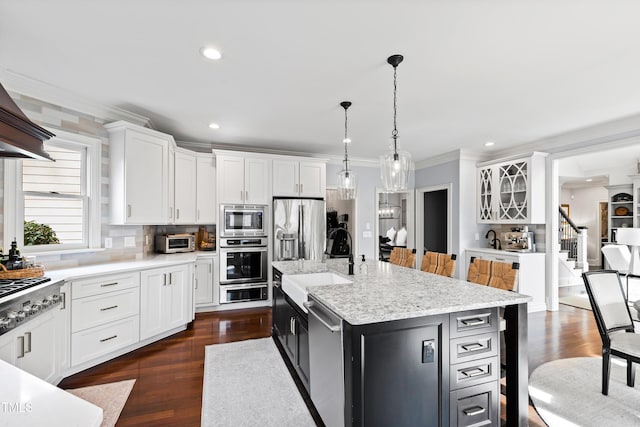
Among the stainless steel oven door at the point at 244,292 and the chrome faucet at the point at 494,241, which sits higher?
the chrome faucet at the point at 494,241

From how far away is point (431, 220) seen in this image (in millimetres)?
6691

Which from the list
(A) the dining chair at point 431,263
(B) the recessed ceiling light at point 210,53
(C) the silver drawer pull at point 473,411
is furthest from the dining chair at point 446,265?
(B) the recessed ceiling light at point 210,53

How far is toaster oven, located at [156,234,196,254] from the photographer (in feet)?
14.3

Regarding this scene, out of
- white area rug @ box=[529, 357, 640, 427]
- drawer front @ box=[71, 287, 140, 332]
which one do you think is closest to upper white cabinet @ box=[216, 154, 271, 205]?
drawer front @ box=[71, 287, 140, 332]

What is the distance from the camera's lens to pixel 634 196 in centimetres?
703

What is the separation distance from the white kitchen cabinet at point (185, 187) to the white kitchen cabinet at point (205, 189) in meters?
0.06

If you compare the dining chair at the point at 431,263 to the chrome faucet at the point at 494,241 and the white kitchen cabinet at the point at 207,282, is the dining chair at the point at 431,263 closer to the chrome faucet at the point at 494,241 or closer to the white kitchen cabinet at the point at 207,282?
the chrome faucet at the point at 494,241

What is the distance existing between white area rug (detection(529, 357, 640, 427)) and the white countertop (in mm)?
2625

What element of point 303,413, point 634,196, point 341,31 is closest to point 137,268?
point 303,413

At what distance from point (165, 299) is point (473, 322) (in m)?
3.16

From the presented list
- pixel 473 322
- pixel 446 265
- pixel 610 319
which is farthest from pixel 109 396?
pixel 610 319

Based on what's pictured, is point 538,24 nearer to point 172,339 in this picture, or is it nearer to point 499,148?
point 499,148

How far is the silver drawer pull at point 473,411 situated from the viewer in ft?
5.77

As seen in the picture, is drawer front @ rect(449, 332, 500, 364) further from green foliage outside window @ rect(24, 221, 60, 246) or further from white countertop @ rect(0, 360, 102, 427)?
green foliage outside window @ rect(24, 221, 60, 246)
